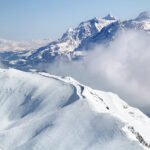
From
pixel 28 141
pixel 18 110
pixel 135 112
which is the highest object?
pixel 28 141

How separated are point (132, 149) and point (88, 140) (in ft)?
51.8

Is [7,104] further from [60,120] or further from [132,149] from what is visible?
[132,149]

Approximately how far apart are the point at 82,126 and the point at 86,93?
113ft

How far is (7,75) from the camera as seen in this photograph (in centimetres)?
16262


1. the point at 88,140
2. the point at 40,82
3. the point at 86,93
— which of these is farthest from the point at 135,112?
the point at 88,140

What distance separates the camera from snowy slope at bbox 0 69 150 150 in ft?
258

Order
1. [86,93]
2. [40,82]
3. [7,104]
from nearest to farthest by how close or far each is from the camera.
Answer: [86,93]
[7,104]
[40,82]

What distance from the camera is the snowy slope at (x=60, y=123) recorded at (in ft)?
258

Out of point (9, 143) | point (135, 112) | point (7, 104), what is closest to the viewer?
point (9, 143)

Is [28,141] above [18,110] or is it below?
above

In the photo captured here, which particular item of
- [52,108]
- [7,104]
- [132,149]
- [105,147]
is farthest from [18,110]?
[132,149]

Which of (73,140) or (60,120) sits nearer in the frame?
(73,140)

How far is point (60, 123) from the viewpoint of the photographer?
92.0 m

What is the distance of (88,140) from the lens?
8006 centimetres
